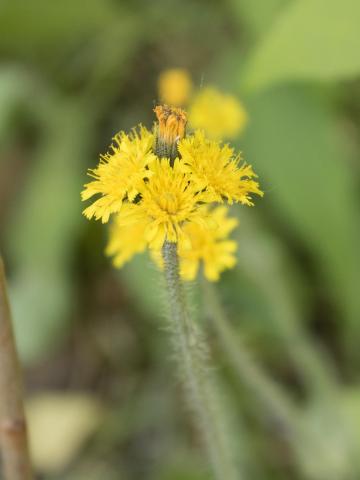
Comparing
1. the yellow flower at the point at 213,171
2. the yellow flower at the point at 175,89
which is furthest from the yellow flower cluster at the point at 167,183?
the yellow flower at the point at 175,89

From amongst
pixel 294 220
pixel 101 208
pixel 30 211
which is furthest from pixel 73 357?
pixel 101 208

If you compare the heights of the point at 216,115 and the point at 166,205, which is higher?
the point at 216,115

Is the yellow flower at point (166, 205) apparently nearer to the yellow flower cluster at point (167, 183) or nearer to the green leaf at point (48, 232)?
the yellow flower cluster at point (167, 183)

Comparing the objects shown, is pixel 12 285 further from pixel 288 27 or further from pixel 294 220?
pixel 288 27

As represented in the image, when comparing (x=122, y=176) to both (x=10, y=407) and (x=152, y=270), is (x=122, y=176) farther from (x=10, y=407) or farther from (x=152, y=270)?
(x=152, y=270)

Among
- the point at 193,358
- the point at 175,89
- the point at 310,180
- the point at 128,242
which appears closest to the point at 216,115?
the point at 175,89

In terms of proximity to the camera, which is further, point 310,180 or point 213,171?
point 310,180
